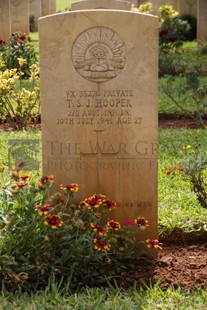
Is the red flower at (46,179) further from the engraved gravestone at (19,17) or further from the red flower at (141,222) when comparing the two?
the engraved gravestone at (19,17)

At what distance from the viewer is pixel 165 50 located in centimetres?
1616

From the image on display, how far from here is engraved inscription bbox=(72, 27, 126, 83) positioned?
480 centimetres

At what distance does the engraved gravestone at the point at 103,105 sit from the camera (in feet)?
15.7

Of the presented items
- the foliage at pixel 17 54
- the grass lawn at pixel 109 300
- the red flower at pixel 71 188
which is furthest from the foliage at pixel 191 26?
the grass lawn at pixel 109 300

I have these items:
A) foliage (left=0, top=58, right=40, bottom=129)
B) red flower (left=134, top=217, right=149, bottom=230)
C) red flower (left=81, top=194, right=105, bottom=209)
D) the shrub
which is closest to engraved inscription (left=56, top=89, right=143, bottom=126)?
red flower (left=81, top=194, right=105, bottom=209)

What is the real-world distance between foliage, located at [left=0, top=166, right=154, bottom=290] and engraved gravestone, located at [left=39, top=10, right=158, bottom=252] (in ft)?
0.65

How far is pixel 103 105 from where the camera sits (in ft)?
16.0

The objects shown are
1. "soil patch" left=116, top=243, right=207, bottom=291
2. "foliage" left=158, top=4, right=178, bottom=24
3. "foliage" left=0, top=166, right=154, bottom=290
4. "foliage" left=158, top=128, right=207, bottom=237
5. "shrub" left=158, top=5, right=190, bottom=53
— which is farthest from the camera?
"foliage" left=158, top=4, right=178, bottom=24

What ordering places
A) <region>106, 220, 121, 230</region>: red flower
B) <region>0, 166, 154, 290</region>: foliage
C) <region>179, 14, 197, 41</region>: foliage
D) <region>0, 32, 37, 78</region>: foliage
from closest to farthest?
<region>0, 166, 154, 290</region>: foliage → <region>106, 220, 121, 230</region>: red flower → <region>0, 32, 37, 78</region>: foliage → <region>179, 14, 197, 41</region>: foliage

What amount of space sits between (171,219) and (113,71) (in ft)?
4.15

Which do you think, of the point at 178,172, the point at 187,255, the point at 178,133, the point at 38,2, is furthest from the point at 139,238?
the point at 38,2

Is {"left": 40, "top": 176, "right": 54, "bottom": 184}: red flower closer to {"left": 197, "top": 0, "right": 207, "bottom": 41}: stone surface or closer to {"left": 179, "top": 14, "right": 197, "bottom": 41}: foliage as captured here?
{"left": 197, "top": 0, "right": 207, "bottom": 41}: stone surface

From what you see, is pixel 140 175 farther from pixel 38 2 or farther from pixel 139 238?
pixel 38 2

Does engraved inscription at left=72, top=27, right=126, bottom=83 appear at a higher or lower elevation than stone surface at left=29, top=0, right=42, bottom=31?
lower
